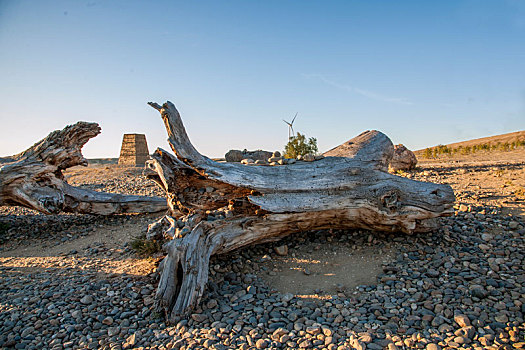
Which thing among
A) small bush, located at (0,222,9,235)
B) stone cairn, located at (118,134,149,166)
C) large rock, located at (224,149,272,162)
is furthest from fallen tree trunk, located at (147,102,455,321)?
stone cairn, located at (118,134,149,166)

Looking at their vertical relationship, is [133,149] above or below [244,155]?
above

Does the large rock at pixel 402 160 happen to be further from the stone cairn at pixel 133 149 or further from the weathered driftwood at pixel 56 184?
the stone cairn at pixel 133 149

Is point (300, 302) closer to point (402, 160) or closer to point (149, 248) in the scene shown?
point (149, 248)

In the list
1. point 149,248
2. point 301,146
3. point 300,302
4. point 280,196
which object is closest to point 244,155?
point 301,146

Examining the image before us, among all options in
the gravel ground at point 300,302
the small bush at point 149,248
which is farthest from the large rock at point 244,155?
the gravel ground at point 300,302

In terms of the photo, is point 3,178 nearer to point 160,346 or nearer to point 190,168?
point 190,168

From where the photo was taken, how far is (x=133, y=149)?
904 inches

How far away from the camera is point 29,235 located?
8.09m

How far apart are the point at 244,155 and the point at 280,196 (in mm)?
17424

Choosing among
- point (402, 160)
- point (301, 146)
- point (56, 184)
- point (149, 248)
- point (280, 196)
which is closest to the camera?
point (280, 196)

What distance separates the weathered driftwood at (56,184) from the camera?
310 inches

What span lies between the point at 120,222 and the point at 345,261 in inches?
233

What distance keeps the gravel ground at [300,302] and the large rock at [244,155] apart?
15843 millimetres

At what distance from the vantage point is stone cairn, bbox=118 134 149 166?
74.7 ft
